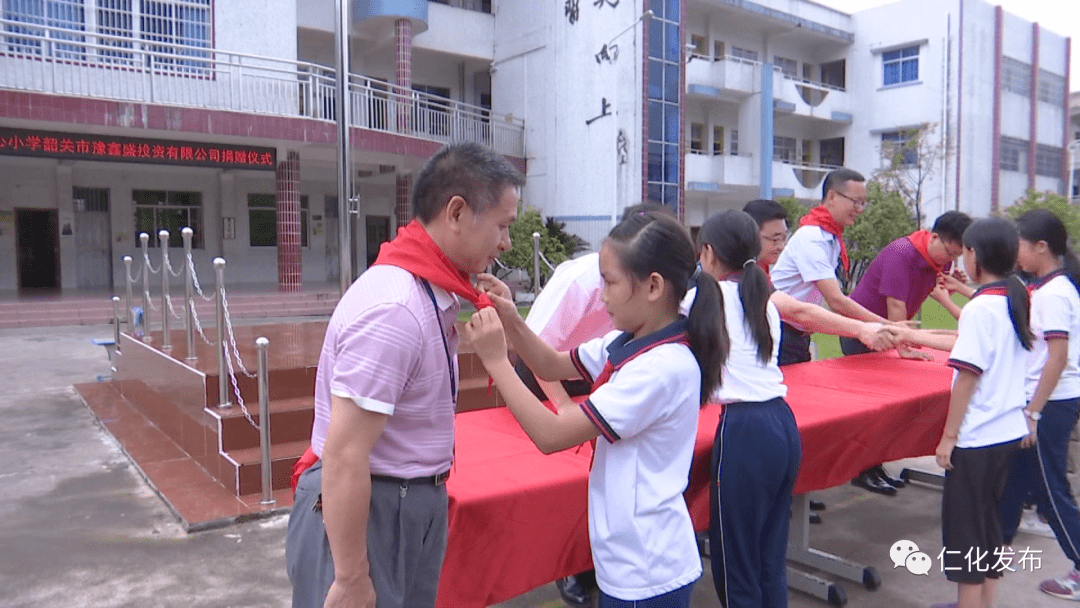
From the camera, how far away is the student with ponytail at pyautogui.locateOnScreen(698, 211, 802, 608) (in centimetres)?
232

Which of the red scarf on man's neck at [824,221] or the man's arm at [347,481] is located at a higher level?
the red scarf on man's neck at [824,221]

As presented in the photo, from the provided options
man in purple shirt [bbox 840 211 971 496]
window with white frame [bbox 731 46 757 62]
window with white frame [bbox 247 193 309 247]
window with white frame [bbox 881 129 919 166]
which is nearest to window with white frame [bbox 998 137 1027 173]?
window with white frame [bbox 881 129 919 166]

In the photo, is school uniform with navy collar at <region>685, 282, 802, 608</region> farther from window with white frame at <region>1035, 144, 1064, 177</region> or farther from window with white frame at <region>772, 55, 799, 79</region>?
window with white frame at <region>1035, 144, 1064, 177</region>

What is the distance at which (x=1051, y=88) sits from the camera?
28.6 metres

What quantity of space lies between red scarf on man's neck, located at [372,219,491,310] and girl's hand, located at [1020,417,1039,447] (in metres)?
2.39

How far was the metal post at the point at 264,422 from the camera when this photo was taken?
4.05 meters

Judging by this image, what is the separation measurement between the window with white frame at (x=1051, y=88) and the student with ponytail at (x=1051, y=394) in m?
30.3

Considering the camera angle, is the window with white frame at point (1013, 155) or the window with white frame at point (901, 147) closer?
the window with white frame at point (901, 147)

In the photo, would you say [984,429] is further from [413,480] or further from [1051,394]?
[413,480]

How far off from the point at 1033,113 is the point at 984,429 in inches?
1208

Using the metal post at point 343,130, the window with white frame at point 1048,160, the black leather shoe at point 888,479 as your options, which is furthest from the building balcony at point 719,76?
the black leather shoe at point 888,479

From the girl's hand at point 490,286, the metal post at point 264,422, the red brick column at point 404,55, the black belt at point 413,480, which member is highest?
the red brick column at point 404,55

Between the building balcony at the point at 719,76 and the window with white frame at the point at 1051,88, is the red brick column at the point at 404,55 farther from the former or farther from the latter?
the window with white frame at the point at 1051,88

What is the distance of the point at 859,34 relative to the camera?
25906 mm
